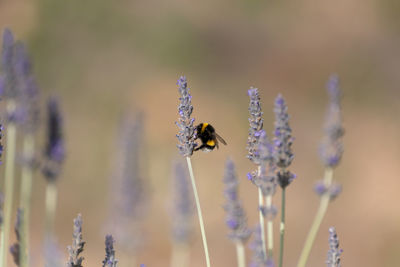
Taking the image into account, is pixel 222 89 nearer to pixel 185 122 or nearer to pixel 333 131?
pixel 185 122

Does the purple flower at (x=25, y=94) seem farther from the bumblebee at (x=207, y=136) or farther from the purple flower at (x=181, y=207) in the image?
the bumblebee at (x=207, y=136)

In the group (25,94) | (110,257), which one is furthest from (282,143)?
(25,94)

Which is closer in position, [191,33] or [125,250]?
[125,250]

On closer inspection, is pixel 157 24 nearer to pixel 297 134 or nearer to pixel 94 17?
pixel 94 17

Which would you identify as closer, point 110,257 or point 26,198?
point 110,257

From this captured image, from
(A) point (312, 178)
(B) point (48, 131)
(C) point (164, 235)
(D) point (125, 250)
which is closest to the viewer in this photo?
(B) point (48, 131)

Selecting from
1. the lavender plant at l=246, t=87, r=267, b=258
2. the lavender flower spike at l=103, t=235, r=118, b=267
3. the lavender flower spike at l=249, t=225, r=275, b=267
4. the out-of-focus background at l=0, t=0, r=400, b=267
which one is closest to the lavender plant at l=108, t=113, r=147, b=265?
the lavender plant at l=246, t=87, r=267, b=258

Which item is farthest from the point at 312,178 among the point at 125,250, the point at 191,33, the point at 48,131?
the point at 48,131
